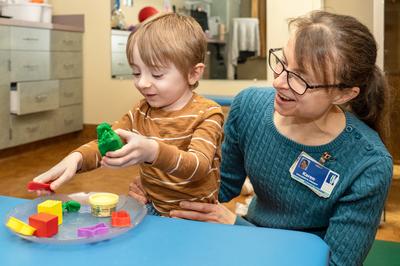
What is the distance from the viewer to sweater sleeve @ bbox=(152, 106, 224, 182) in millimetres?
789

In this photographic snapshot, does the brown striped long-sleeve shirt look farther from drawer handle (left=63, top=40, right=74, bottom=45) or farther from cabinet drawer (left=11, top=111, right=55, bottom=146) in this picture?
drawer handle (left=63, top=40, right=74, bottom=45)

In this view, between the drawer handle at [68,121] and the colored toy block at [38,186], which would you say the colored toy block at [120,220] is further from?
the drawer handle at [68,121]

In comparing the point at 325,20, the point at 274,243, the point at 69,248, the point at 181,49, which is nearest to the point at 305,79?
the point at 325,20

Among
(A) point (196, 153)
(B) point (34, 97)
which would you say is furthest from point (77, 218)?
(B) point (34, 97)

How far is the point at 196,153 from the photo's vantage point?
872 mm

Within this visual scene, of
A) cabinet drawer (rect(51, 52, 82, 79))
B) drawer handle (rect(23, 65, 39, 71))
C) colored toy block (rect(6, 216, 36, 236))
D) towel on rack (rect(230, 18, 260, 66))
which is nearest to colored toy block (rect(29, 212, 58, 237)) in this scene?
colored toy block (rect(6, 216, 36, 236))

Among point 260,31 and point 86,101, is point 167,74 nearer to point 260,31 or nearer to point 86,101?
point 260,31

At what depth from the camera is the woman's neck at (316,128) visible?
1.02 metres

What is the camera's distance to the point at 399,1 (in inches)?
122

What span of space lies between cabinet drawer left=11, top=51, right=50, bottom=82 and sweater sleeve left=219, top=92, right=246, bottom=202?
9.63 ft

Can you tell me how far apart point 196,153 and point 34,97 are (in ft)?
10.8

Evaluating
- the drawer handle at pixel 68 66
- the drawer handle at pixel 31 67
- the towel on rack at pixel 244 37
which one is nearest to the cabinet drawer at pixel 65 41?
the drawer handle at pixel 68 66

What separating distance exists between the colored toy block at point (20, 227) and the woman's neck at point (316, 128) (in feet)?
1.97

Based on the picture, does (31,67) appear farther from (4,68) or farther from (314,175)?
(314,175)
